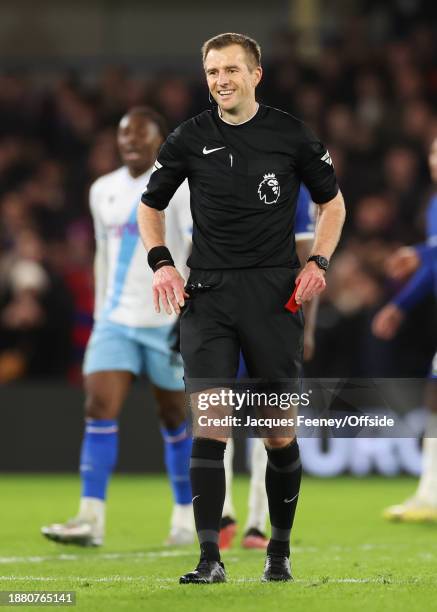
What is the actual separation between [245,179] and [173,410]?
2.55m

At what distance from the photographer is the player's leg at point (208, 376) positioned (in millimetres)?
5285

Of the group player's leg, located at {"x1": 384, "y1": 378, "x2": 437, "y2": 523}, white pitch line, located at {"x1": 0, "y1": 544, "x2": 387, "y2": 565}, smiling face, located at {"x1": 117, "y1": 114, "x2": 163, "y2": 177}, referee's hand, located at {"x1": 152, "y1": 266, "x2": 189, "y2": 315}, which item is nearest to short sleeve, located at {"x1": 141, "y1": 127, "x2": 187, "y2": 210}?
referee's hand, located at {"x1": 152, "y1": 266, "x2": 189, "y2": 315}

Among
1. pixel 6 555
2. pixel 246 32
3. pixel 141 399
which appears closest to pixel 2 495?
pixel 141 399

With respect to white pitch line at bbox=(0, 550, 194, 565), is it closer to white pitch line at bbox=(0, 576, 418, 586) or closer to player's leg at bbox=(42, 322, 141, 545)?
player's leg at bbox=(42, 322, 141, 545)

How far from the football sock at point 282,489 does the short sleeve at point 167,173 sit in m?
1.07

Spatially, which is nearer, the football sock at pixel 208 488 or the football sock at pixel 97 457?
the football sock at pixel 208 488

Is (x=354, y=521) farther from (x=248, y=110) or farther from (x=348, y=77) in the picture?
(x=348, y=77)

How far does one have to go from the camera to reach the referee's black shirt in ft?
17.9

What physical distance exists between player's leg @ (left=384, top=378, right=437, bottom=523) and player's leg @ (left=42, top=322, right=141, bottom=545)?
87.0 inches

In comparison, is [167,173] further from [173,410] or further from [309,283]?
[173,410]

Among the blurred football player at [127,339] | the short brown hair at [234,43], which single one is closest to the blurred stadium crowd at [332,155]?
the blurred football player at [127,339]

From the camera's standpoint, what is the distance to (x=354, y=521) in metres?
8.98

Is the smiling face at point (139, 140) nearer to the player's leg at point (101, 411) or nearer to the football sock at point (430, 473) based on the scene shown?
the player's leg at point (101, 411)

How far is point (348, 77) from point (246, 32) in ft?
12.9
